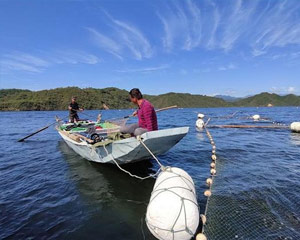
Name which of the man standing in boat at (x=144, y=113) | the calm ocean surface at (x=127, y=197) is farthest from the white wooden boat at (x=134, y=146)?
the calm ocean surface at (x=127, y=197)

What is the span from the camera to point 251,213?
5.70 meters

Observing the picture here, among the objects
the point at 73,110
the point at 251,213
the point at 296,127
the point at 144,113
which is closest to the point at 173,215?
the point at 251,213

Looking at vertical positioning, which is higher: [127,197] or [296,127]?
[127,197]

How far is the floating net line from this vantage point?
487 centimetres

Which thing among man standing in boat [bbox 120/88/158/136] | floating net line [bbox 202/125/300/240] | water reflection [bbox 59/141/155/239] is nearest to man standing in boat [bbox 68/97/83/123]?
water reflection [bbox 59/141/155/239]

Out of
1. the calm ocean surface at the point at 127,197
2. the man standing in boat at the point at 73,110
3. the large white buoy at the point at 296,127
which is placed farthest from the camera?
the large white buoy at the point at 296,127

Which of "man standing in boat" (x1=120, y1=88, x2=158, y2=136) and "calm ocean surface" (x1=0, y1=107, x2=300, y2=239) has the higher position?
"man standing in boat" (x1=120, y1=88, x2=158, y2=136)

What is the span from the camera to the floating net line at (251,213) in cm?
487

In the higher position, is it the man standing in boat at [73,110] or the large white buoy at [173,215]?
the man standing in boat at [73,110]

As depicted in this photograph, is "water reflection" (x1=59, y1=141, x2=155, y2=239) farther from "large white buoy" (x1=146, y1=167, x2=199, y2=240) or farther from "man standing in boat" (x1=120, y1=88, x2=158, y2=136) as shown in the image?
"man standing in boat" (x1=120, y1=88, x2=158, y2=136)

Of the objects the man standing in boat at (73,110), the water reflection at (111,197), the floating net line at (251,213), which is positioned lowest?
the water reflection at (111,197)

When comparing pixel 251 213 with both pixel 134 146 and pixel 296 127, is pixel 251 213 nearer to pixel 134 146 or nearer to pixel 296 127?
pixel 134 146

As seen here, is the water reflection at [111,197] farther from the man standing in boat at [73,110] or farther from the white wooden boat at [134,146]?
the man standing in boat at [73,110]

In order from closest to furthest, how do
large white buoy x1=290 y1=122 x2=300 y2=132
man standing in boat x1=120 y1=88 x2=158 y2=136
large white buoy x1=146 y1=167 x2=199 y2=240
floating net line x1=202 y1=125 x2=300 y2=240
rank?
large white buoy x1=146 y1=167 x2=199 y2=240 → floating net line x1=202 y1=125 x2=300 y2=240 → man standing in boat x1=120 y1=88 x2=158 y2=136 → large white buoy x1=290 y1=122 x2=300 y2=132
